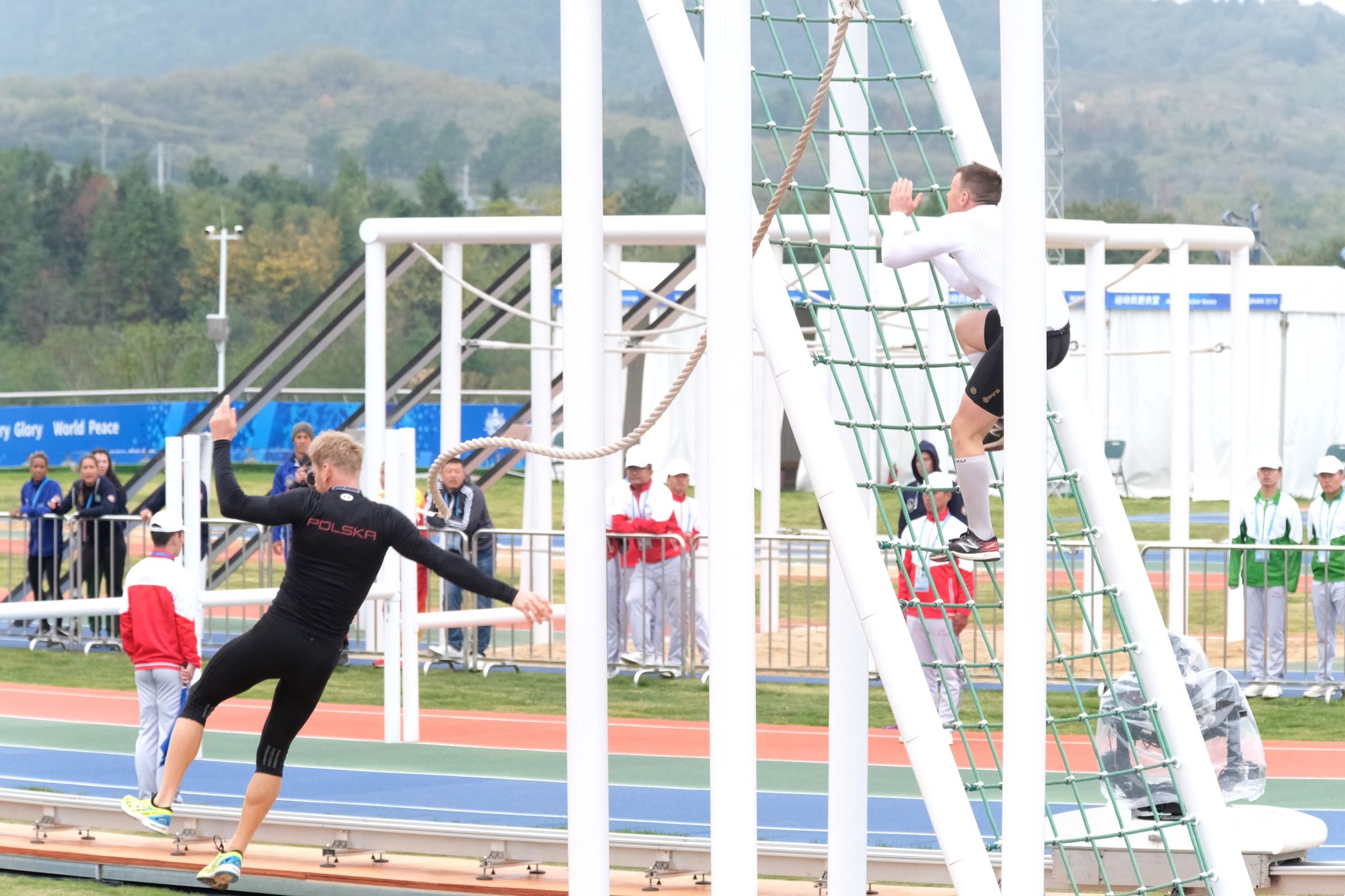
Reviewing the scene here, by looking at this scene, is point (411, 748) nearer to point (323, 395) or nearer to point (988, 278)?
point (988, 278)

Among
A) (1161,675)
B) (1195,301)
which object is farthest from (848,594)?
(1195,301)

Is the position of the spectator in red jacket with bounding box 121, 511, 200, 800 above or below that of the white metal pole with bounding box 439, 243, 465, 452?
below

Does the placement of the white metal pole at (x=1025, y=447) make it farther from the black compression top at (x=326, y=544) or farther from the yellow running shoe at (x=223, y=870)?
the yellow running shoe at (x=223, y=870)

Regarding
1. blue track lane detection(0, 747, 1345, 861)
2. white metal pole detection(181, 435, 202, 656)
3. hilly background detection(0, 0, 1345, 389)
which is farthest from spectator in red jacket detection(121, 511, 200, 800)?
hilly background detection(0, 0, 1345, 389)

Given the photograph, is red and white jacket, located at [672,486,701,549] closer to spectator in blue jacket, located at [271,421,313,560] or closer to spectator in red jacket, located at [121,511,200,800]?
spectator in blue jacket, located at [271,421,313,560]

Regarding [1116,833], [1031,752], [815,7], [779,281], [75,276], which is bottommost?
[1116,833]

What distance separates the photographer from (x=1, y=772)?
10938 millimetres

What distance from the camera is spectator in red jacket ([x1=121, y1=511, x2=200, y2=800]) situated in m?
9.12

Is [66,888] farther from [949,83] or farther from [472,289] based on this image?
[472,289]

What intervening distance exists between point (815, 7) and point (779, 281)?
85.9 m

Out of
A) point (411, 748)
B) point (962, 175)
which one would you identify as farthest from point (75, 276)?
point (962, 175)

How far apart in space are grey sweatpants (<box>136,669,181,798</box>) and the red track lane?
9.92ft

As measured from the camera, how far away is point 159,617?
9148 mm

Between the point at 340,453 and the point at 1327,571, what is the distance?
926 centimetres
